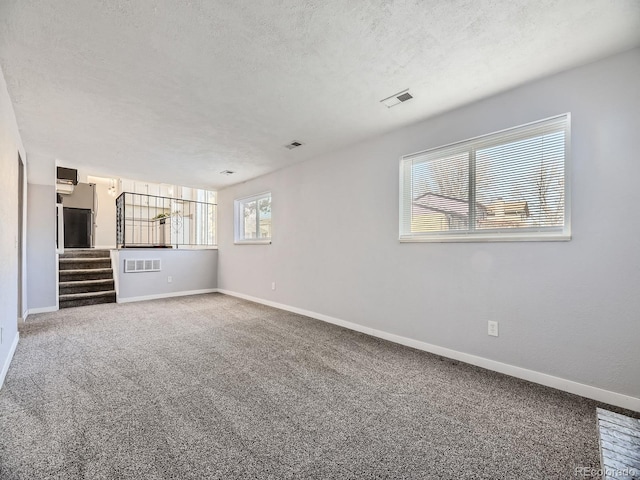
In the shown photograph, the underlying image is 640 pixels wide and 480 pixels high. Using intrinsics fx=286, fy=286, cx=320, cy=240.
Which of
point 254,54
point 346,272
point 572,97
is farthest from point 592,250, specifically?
point 254,54

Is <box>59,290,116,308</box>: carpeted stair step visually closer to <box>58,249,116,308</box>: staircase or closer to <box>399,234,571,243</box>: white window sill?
<box>58,249,116,308</box>: staircase

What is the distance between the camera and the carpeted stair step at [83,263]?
570 centimetres

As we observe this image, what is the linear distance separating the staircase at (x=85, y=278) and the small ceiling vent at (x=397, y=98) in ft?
18.8

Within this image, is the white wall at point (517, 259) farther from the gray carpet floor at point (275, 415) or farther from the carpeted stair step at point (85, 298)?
the carpeted stair step at point (85, 298)

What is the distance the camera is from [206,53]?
1952 millimetres

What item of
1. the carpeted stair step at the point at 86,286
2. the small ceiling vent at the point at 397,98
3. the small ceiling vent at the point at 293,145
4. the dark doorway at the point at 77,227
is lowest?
the carpeted stair step at the point at 86,286

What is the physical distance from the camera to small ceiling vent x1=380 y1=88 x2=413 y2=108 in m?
2.47

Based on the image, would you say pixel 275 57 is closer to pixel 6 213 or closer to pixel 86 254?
pixel 6 213

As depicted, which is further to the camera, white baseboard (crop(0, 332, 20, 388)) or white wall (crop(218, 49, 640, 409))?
white baseboard (crop(0, 332, 20, 388))

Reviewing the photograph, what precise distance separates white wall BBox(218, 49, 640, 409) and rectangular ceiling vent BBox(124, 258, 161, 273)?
3.62m

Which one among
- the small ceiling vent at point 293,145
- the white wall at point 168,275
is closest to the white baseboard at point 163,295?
the white wall at point 168,275

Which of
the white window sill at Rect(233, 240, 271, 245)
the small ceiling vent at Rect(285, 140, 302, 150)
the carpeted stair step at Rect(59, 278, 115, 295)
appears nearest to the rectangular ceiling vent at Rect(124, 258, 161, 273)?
the carpeted stair step at Rect(59, 278, 115, 295)

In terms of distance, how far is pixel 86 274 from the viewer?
561 centimetres

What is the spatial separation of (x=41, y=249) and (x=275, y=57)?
5113mm
